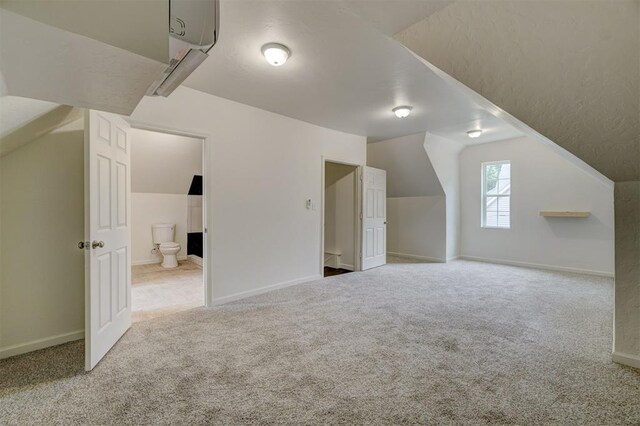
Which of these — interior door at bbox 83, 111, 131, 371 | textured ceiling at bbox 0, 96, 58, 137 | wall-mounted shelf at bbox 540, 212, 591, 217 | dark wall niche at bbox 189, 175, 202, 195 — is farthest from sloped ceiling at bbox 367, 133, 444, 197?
textured ceiling at bbox 0, 96, 58, 137

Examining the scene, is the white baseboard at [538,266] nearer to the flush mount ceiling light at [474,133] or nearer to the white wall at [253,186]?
the flush mount ceiling light at [474,133]

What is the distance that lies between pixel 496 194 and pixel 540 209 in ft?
2.67

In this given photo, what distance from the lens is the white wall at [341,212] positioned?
208 inches

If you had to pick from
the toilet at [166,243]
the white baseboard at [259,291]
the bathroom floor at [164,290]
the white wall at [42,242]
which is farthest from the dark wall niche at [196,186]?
the white wall at [42,242]

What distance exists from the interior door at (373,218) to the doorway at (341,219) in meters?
0.16

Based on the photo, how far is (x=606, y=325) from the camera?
271 cm

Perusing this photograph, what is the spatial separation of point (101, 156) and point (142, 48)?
1657 mm

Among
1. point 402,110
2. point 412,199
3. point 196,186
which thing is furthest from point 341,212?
point 196,186

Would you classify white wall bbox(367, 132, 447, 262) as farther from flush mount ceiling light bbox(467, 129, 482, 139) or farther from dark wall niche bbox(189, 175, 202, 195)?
dark wall niche bbox(189, 175, 202, 195)

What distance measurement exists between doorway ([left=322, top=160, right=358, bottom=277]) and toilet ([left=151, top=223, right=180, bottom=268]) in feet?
9.32

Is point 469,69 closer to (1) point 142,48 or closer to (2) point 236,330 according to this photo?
(1) point 142,48

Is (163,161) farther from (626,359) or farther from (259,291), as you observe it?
(626,359)

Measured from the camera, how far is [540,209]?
5.21 m

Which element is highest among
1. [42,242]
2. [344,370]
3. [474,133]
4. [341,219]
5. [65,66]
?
[474,133]
